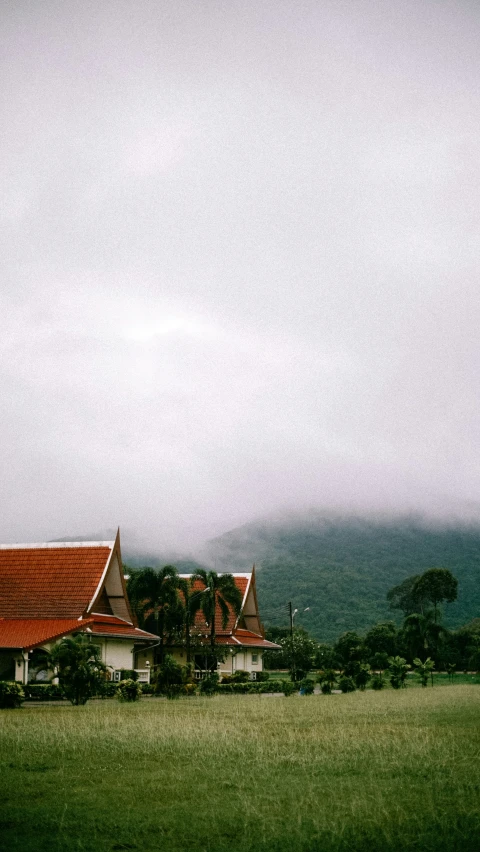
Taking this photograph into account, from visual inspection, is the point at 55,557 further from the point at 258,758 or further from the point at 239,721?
the point at 258,758

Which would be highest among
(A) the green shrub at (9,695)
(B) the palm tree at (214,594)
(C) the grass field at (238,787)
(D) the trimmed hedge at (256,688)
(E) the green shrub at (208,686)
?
(B) the palm tree at (214,594)

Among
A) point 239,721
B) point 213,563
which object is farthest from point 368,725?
point 213,563

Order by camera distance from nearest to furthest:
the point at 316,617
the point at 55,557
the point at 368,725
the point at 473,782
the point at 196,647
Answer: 1. the point at 473,782
2. the point at 368,725
3. the point at 55,557
4. the point at 196,647
5. the point at 316,617

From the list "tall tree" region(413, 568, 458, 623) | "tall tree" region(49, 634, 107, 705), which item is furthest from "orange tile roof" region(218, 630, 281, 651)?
"tall tree" region(413, 568, 458, 623)

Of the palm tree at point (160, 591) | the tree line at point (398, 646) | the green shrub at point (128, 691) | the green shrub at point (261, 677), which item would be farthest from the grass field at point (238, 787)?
the green shrub at point (261, 677)

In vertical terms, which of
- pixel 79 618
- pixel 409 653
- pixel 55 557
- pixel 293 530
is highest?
pixel 293 530

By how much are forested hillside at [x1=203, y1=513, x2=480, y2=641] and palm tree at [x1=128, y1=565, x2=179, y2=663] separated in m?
59.1

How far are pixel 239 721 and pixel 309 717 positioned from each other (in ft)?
7.77

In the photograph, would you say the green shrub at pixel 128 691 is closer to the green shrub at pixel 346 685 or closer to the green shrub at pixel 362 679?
the green shrub at pixel 346 685

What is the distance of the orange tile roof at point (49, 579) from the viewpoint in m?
35.6

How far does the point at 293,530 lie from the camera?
623 feet

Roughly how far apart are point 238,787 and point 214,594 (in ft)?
105

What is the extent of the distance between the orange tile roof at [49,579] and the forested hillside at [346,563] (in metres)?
62.1

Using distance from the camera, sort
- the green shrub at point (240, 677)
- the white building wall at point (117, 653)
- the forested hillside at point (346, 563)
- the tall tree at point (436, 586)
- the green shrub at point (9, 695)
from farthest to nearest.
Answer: the forested hillside at point (346, 563) → the tall tree at point (436, 586) → the green shrub at point (240, 677) → the white building wall at point (117, 653) → the green shrub at point (9, 695)
